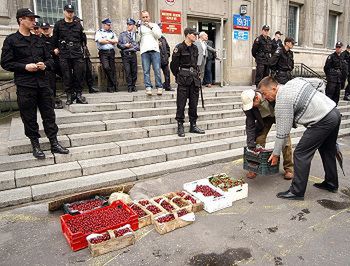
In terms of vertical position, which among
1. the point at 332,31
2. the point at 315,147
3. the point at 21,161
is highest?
the point at 332,31

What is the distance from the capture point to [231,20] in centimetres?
1192

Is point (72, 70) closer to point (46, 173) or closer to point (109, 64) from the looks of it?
point (109, 64)

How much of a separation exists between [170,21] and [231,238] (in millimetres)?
8651

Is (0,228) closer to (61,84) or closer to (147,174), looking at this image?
(147,174)

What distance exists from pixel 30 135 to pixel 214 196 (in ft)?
A: 10.2

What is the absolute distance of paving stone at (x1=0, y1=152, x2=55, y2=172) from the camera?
4707mm

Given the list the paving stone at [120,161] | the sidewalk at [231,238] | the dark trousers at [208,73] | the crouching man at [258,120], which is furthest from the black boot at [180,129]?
the dark trousers at [208,73]

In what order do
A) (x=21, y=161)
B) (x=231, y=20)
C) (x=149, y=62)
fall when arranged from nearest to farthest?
(x=21, y=161)
(x=149, y=62)
(x=231, y=20)

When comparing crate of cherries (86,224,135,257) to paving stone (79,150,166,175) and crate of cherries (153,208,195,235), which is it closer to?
crate of cherries (153,208,195,235)

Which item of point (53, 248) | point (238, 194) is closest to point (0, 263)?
point (53, 248)

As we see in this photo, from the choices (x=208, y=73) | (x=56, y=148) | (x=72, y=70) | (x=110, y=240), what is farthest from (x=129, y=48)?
(x=110, y=240)

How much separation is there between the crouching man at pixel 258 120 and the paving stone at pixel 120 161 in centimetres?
172

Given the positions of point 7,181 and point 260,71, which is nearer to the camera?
point 7,181

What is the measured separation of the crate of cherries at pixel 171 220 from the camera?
133 inches
